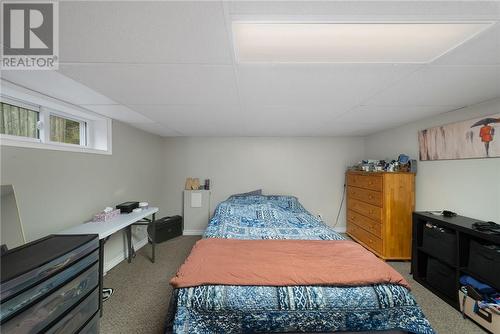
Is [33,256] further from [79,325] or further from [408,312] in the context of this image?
[408,312]

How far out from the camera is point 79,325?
4.53 feet

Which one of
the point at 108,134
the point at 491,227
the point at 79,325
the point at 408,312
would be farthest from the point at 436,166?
the point at 108,134

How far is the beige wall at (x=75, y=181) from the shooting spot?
5.47 feet

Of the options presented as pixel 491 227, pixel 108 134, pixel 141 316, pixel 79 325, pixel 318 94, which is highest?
pixel 318 94

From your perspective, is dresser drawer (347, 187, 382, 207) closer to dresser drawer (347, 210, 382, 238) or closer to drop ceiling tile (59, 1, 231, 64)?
dresser drawer (347, 210, 382, 238)

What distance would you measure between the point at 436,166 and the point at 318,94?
82.5 inches

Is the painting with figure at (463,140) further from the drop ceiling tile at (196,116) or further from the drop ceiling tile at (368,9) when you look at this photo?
the drop ceiling tile at (196,116)

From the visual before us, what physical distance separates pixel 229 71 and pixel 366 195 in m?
3.02

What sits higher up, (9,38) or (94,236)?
(9,38)

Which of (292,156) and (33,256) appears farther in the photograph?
(292,156)

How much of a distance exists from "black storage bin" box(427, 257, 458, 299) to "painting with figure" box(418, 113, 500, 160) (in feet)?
4.03

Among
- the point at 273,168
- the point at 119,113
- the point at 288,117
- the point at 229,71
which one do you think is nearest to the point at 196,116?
the point at 119,113

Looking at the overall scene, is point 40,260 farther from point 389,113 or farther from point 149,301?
point 389,113

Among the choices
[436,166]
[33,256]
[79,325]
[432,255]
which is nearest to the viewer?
[33,256]
